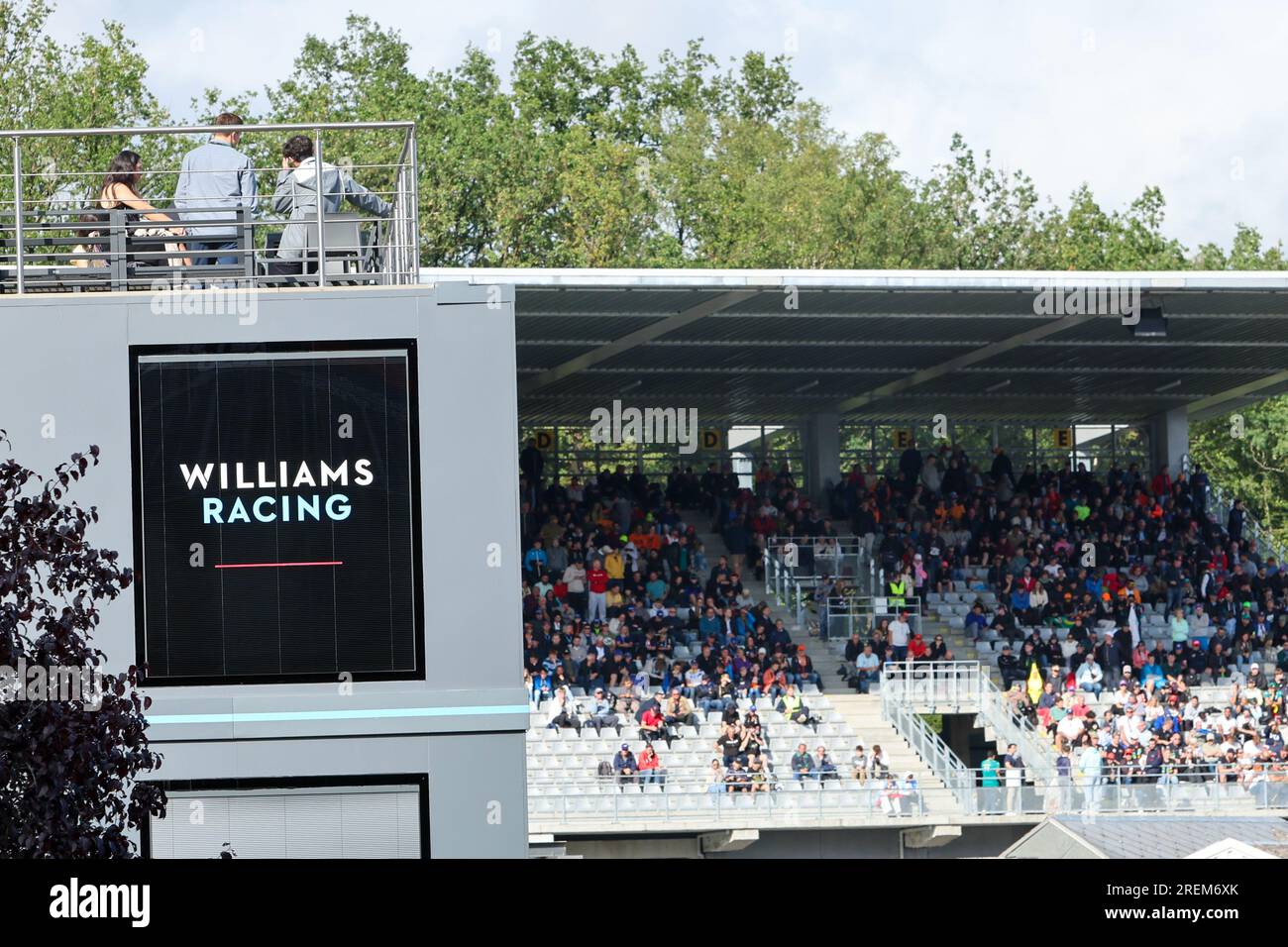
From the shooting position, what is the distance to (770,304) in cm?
2573

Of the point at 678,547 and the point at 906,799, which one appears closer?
the point at 906,799

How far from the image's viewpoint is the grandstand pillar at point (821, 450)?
110 ft

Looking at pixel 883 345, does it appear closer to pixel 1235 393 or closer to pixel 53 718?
pixel 1235 393

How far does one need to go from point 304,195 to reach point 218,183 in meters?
0.69

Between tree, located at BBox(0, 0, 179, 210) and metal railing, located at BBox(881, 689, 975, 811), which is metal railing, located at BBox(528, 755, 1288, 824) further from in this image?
tree, located at BBox(0, 0, 179, 210)

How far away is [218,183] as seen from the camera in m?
13.8

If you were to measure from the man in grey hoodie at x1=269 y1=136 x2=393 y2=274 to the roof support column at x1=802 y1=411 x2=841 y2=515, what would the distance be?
778 inches

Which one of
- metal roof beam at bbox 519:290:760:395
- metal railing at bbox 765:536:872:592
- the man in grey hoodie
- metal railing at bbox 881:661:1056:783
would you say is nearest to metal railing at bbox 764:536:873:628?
metal railing at bbox 765:536:872:592

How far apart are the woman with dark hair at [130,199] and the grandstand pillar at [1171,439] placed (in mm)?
26150

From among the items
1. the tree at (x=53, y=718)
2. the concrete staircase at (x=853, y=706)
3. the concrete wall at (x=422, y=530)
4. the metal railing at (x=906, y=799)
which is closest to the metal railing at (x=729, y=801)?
the metal railing at (x=906, y=799)

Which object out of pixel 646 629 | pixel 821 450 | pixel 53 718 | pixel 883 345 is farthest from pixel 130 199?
pixel 821 450

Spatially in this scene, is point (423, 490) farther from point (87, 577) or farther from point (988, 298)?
point (988, 298)

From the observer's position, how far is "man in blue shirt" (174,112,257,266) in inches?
528
